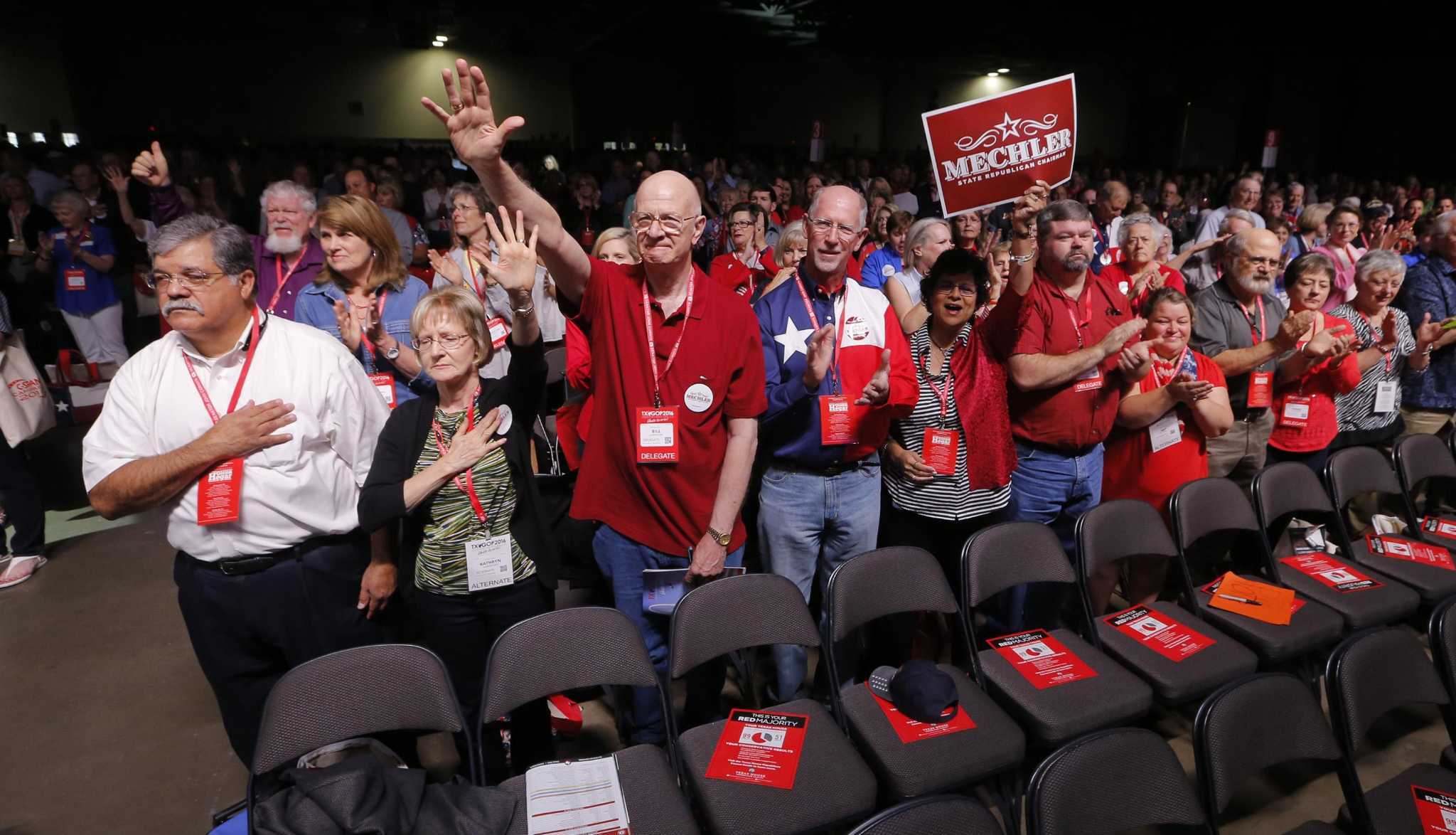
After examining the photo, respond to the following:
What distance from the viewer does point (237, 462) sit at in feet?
5.68

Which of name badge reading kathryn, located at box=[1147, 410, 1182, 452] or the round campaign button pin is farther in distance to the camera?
name badge reading kathryn, located at box=[1147, 410, 1182, 452]

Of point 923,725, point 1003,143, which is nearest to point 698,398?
point 923,725

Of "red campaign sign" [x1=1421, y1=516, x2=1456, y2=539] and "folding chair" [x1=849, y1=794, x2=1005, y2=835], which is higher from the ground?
"folding chair" [x1=849, y1=794, x2=1005, y2=835]

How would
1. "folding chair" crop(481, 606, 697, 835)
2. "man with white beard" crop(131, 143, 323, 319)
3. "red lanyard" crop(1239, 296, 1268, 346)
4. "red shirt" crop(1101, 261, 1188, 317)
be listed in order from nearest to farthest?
"folding chair" crop(481, 606, 697, 835) → "man with white beard" crop(131, 143, 323, 319) → "red lanyard" crop(1239, 296, 1268, 346) → "red shirt" crop(1101, 261, 1188, 317)

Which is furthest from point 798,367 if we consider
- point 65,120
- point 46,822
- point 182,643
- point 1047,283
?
point 65,120

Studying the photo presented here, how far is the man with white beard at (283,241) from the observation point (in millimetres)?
2906

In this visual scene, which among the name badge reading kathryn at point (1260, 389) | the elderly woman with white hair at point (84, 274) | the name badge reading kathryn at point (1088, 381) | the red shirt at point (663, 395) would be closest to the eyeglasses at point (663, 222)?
the red shirt at point (663, 395)

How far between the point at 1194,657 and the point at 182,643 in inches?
147

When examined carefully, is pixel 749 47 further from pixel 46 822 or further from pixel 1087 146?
pixel 46 822

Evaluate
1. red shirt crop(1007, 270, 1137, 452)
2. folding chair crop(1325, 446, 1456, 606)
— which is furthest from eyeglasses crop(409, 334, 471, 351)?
folding chair crop(1325, 446, 1456, 606)

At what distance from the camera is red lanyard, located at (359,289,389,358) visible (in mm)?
2502

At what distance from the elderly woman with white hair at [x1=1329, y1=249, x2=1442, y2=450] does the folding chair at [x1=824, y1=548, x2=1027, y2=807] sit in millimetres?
2468

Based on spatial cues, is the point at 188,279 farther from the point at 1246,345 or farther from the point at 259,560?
the point at 1246,345

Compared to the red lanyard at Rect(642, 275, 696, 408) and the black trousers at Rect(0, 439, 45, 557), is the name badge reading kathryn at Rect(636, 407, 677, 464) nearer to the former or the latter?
the red lanyard at Rect(642, 275, 696, 408)
